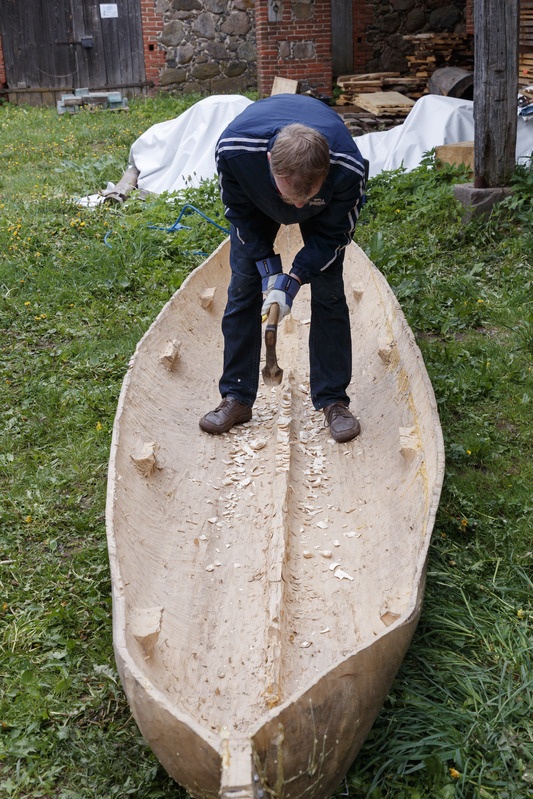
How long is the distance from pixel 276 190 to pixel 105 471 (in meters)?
1.61

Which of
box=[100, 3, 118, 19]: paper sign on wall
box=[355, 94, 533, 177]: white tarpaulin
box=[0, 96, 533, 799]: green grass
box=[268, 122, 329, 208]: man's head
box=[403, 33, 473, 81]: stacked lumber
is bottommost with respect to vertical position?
box=[0, 96, 533, 799]: green grass

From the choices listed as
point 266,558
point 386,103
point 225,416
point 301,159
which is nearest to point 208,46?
point 386,103

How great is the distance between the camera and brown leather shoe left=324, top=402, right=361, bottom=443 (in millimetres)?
3838

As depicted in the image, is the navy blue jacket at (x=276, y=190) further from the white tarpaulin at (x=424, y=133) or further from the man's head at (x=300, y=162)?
the white tarpaulin at (x=424, y=133)

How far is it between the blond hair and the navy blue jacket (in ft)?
0.95

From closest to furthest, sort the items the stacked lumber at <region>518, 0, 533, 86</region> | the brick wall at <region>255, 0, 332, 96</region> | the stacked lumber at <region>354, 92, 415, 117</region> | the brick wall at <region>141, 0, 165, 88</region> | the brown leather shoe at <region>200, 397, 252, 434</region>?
the brown leather shoe at <region>200, 397, 252, 434</region> → the stacked lumber at <region>518, 0, 533, 86</region> → the stacked lumber at <region>354, 92, 415, 117</region> → the brick wall at <region>255, 0, 332, 96</region> → the brick wall at <region>141, 0, 165, 88</region>

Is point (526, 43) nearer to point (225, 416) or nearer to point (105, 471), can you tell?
point (225, 416)

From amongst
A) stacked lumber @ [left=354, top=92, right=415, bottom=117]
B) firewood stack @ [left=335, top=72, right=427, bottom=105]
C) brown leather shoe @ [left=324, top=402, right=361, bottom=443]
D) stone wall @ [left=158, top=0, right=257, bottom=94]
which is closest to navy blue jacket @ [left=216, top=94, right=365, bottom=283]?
brown leather shoe @ [left=324, top=402, right=361, bottom=443]

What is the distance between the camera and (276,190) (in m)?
3.39

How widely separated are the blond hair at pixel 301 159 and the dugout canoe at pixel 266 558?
3.39 feet

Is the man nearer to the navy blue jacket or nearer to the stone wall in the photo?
the navy blue jacket

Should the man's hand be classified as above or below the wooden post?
below

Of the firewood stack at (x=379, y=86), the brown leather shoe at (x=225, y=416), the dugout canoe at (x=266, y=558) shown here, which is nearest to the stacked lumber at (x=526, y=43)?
the firewood stack at (x=379, y=86)

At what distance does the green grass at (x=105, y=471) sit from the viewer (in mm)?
2445
